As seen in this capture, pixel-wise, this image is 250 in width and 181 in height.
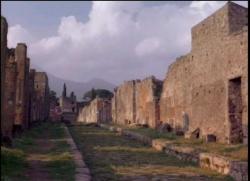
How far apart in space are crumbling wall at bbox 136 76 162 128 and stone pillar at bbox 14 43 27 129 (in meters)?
9.29

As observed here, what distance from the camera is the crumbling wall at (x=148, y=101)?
2802cm

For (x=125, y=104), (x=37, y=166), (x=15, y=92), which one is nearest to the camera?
(x=37, y=166)

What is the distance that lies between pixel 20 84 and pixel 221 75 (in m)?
9.00

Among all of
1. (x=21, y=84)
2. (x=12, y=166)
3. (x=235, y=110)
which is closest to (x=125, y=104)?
(x=21, y=84)

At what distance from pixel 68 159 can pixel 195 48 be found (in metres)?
8.77

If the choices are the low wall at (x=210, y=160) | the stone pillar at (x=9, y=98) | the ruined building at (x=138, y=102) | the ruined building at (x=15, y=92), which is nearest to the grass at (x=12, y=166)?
the ruined building at (x=15, y=92)

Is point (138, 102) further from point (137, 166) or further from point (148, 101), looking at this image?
point (137, 166)

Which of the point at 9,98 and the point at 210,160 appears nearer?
the point at 210,160

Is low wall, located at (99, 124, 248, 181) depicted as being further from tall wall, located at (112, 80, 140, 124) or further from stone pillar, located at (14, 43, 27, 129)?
tall wall, located at (112, 80, 140, 124)

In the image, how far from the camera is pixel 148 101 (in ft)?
100

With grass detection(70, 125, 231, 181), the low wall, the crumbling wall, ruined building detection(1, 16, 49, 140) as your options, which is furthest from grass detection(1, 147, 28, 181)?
the crumbling wall

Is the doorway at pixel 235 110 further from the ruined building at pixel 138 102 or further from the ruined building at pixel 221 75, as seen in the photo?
the ruined building at pixel 138 102

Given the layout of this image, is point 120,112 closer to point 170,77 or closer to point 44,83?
point 44,83

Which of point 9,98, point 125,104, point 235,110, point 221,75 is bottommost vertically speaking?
point 235,110
